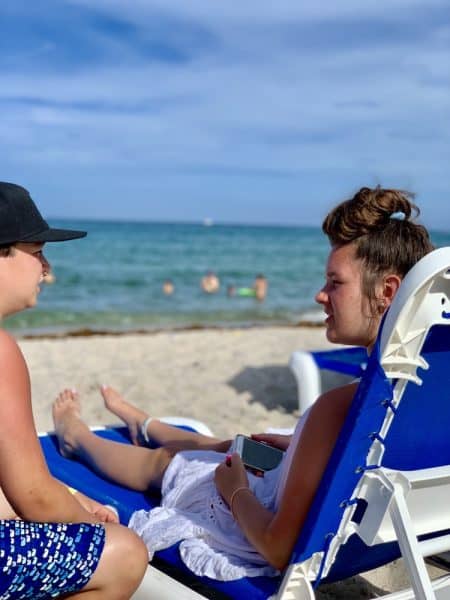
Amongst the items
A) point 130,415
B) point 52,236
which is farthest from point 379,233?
point 130,415

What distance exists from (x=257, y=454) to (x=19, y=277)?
136 centimetres

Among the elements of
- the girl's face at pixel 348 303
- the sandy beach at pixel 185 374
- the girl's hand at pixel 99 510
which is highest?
the girl's face at pixel 348 303

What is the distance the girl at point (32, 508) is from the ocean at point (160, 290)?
9.13 meters

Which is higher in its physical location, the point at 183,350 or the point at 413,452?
the point at 413,452

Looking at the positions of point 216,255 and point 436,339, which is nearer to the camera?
point 436,339

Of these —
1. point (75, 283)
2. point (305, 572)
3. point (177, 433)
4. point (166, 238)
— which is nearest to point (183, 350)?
point (177, 433)

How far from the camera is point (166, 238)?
139 feet

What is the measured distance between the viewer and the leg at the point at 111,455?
3258mm

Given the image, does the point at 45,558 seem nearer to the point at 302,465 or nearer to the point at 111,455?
the point at 302,465

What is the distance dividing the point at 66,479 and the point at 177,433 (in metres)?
0.53

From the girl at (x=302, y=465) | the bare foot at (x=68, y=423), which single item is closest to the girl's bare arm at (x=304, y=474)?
the girl at (x=302, y=465)

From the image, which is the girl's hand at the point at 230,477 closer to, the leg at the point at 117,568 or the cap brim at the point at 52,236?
the leg at the point at 117,568

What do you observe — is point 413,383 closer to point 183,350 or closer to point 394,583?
point 394,583

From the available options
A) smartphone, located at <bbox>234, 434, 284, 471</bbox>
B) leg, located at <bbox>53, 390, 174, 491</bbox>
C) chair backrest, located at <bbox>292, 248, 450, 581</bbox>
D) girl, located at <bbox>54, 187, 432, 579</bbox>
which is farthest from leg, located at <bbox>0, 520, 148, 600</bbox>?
leg, located at <bbox>53, 390, 174, 491</bbox>
